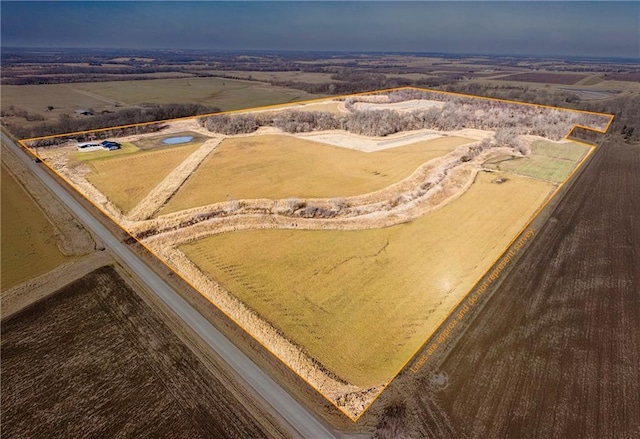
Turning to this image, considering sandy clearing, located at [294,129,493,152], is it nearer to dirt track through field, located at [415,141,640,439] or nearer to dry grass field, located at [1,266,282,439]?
dirt track through field, located at [415,141,640,439]

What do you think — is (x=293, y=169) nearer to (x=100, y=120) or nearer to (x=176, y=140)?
(x=176, y=140)

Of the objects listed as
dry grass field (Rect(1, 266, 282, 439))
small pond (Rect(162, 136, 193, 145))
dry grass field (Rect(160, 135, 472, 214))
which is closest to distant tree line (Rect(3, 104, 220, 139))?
small pond (Rect(162, 136, 193, 145))

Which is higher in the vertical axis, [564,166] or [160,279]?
[564,166]

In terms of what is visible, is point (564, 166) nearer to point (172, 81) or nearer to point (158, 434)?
point (158, 434)

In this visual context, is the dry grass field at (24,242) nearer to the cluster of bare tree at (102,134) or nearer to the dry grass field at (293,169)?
the dry grass field at (293,169)

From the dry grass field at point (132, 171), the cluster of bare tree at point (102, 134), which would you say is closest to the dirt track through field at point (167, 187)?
the dry grass field at point (132, 171)

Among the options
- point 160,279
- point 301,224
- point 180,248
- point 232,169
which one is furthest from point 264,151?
point 160,279
